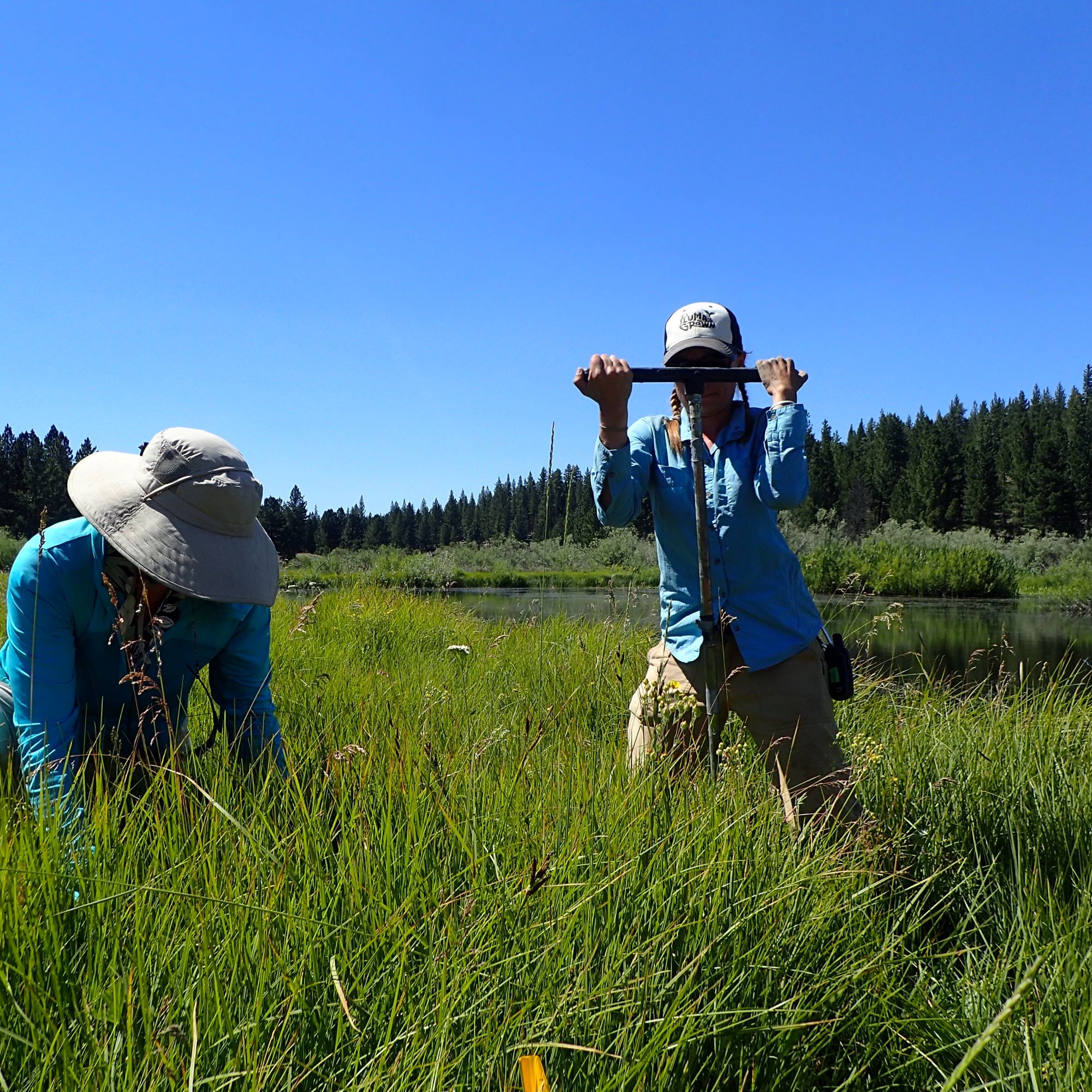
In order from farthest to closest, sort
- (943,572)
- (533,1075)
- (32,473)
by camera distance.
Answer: (32,473) < (943,572) < (533,1075)

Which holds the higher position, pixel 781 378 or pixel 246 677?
pixel 781 378

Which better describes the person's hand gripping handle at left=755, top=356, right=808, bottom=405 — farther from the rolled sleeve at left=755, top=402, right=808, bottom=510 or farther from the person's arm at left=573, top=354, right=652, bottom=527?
the person's arm at left=573, top=354, right=652, bottom=527

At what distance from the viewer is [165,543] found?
77.2 inches

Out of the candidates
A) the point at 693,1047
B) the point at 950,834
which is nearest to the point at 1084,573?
the point at 950,834

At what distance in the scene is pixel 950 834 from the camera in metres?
2.66

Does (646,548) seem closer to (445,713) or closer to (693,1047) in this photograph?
(445,713)

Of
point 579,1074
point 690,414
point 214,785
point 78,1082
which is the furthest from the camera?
point 690,414

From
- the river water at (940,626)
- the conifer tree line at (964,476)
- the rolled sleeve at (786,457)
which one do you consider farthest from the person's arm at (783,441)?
the conifer tree line at (964,476)

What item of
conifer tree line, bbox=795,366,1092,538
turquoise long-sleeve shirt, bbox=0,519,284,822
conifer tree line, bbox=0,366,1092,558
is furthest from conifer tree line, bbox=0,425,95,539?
conifer tree line, bbox=795,366,1092,538

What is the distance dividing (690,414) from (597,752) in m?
1.03

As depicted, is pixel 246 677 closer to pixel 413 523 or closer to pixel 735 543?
pixel 735 543

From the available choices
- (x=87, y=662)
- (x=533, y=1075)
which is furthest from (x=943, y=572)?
(x=533, y=1075)

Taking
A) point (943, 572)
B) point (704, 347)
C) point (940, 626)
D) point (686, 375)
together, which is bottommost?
point (940, 626)

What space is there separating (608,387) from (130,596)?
1417 millimetres
